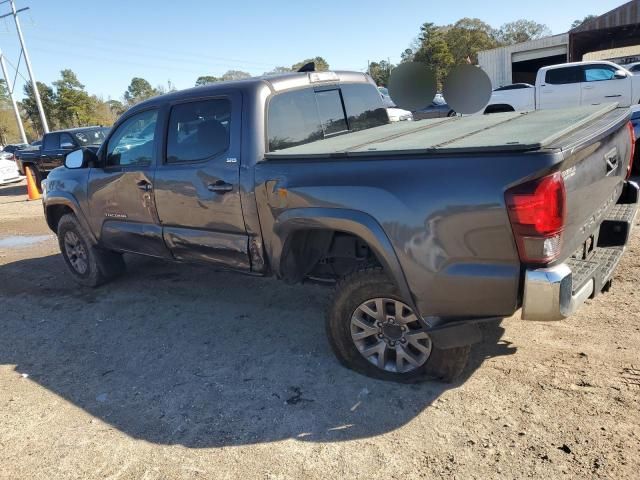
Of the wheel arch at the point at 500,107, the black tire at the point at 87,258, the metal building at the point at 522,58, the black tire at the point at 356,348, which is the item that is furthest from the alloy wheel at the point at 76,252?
the metal building at the point at 522,58

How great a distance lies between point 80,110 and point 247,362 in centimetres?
4986

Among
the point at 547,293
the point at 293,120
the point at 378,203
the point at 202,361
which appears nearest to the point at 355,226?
the point at 378,203

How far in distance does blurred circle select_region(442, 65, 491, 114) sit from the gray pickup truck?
0.62 meters

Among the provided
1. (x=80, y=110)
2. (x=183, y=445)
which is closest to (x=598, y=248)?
(x=183, y=445)

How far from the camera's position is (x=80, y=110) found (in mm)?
46531

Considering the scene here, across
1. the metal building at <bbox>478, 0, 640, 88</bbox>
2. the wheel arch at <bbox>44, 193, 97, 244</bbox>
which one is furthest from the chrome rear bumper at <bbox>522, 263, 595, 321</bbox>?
the metal building at <bbox>478, 0, 640, 88</bbox>

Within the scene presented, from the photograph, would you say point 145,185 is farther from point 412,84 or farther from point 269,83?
point 412,84

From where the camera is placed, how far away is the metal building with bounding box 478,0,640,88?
23.7 m

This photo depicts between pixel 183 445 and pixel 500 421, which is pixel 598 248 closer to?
pixel 500 421

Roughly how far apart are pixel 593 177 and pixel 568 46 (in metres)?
25.9

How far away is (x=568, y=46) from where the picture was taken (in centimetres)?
2452

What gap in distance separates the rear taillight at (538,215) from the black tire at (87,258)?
14.6ft

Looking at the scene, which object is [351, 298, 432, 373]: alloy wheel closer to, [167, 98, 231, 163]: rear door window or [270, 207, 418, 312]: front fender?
[270, 207, 418, 312]: front fender

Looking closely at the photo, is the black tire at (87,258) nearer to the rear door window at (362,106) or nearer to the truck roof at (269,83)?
the truck roof at (269,83)
